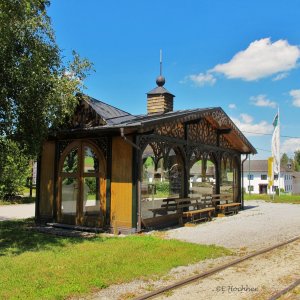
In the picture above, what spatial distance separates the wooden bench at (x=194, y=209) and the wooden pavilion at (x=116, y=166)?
0.34 metres

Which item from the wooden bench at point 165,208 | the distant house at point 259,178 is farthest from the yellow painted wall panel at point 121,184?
the distant house at point 259,178

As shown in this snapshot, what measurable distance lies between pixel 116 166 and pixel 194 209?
4.59m

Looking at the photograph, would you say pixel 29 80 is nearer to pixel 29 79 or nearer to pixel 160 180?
pixel 29 79

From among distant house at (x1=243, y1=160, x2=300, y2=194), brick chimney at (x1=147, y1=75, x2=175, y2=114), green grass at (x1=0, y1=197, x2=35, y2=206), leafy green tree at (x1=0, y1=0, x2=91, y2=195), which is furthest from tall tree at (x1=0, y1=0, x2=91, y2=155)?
Answer: distant house at (x1=243, y1=160, x2=300, y2=194)

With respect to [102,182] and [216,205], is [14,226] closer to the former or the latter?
[102,182]

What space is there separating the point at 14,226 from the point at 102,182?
136 inches

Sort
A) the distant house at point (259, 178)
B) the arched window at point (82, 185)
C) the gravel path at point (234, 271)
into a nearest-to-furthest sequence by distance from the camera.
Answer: the gravel path at point (234, 271)
the arched window at point (82, 185)
the distant house at point (259, 178)

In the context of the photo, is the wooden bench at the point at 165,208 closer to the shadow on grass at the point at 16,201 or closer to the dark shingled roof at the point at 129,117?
the dark shingled roof at the point at 129,117

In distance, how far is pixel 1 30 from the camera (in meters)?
8.30

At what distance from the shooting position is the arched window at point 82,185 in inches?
486

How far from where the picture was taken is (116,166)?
12.1 meters

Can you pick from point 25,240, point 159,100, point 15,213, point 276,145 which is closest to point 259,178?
point 276,145

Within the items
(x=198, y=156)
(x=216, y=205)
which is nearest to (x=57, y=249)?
(x=198, y=156)

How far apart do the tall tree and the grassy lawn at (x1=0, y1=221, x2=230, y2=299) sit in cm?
244
